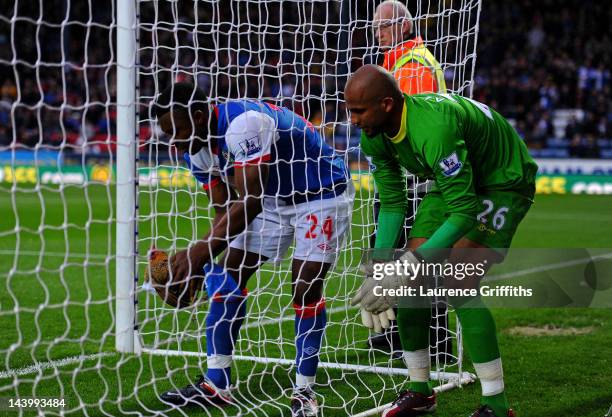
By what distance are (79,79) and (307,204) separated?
812 inches

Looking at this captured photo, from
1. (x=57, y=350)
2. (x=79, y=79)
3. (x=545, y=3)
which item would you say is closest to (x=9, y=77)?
(x=79, y=79)

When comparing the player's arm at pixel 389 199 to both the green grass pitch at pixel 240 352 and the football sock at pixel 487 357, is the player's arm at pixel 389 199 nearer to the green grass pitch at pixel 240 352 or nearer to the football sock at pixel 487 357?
the football sock at pixel 487 357

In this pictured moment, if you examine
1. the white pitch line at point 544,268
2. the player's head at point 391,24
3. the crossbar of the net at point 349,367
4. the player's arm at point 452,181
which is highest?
the player's head at point 391,24

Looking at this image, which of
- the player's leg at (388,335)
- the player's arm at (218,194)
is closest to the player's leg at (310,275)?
the player's arm at (218,194)

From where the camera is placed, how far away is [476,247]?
13.3 ft

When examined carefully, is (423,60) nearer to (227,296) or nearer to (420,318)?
(420,318)

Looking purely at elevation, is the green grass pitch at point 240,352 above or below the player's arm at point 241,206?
below

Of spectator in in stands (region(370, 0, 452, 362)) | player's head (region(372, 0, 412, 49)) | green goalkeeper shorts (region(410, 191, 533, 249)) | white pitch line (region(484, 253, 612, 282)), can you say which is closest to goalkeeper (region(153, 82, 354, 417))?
green goalkeeper shorts (region(410, 191, 533, 249))

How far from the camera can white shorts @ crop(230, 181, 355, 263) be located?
4527 mm

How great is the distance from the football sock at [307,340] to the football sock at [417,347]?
452mm

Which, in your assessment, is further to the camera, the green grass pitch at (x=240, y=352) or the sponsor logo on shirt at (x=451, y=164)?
the green grass pitch at (x=240, y=352)

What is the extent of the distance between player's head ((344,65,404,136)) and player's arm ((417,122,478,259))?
0.75 feet

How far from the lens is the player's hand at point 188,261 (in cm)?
407

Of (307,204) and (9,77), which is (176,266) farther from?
(9,77)
